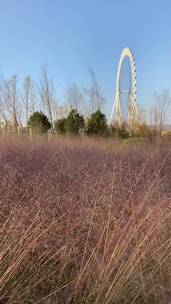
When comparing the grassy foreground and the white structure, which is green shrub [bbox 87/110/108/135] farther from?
the grassy foreground

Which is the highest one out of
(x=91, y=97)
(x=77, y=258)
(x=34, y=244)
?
(x=91, y=97)

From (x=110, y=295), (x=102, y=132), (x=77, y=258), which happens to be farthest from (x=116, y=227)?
(x=102, y=132)

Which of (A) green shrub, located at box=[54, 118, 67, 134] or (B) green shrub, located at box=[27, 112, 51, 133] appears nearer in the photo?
(B) green shrub, located at box=[27, 112, 51, 133]

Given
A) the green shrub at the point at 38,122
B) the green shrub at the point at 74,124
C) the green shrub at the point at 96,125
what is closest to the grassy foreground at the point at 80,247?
the green shrub at the point at 74,124

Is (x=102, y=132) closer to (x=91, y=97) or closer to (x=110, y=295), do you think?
(x=91, y=97)

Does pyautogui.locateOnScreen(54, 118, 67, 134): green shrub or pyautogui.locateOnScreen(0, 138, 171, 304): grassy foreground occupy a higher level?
pyautogui.locateOnScreen(54, 118, 67, 134): green shrub

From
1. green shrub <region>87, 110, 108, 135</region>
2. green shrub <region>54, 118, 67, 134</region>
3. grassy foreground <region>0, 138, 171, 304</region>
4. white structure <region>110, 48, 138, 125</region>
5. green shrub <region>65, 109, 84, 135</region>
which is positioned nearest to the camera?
grassy foreground <region>0, 138, 171, 304</region>

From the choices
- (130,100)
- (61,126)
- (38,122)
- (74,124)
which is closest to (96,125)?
(74,124)

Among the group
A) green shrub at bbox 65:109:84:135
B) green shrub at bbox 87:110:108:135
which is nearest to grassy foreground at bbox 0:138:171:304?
green shrub at bbox 65:109:84:135

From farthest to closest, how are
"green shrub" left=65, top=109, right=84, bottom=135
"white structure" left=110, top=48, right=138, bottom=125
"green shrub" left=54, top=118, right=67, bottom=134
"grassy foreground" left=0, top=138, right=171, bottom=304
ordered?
"white structure" left=110, top=48, right=138, bottom=125 < "green shrub" left=54, top=118, right=67, bottom=134 < "green shrub" left=65, top=109, right=84, bottom=135 < "grassy foreground" left=0, top=138, right=171, bottom=304

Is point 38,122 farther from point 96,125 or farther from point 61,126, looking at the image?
point 96,125

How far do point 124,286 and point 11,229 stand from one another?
0.70 meters

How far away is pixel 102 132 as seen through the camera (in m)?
13.3

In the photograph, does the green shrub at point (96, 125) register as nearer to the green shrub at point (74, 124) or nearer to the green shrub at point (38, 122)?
the green shrub at point (74, 124)
